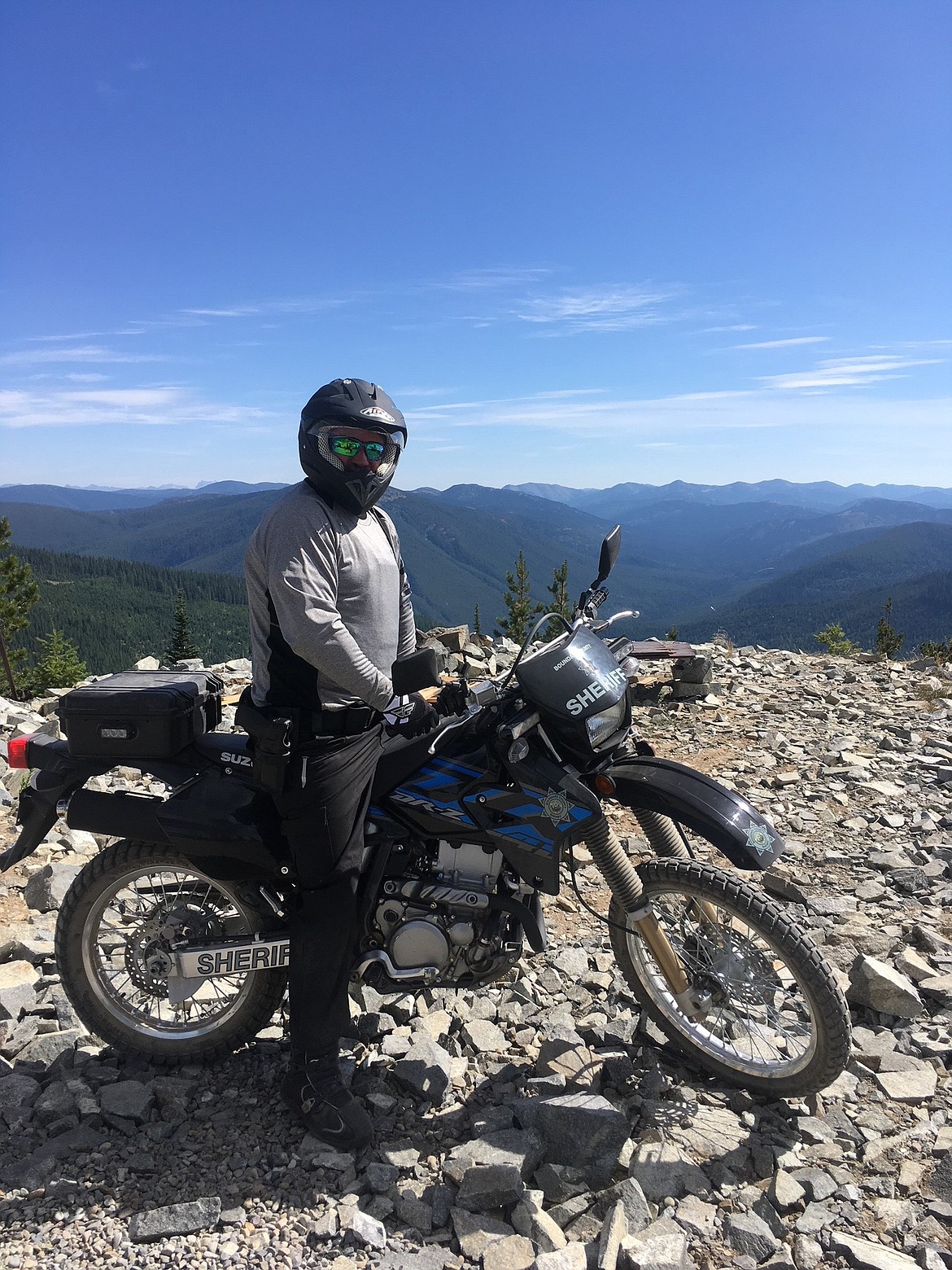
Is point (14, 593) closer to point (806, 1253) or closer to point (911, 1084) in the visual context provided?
point (911, 1084)

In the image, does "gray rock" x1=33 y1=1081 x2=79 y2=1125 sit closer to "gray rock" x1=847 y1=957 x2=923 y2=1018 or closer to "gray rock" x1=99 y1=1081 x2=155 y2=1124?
"gray rock" x1=99 y1=1081 x2=155 y2=1124

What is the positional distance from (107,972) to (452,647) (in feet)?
32.0

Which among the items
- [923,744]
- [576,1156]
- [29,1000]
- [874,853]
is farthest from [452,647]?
[576,1156]

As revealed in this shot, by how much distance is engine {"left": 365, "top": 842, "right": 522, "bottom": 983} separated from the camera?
373 centimetres

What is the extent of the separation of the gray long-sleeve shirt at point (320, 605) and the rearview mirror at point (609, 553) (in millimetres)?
975

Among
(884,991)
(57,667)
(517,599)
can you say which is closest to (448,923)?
(884,991)

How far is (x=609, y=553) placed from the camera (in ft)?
11.3

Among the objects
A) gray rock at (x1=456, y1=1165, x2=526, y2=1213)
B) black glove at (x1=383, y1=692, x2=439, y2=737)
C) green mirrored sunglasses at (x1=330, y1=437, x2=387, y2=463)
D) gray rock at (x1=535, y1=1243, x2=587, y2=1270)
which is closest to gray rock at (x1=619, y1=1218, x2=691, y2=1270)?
gray rock at (x1=535, y1=1243, x2=587, y2=1270)

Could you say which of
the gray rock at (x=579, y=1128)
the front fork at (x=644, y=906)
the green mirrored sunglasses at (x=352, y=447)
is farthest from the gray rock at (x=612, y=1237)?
the green mirrored sunglasses at (x=352, y=447)

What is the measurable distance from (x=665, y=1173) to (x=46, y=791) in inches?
133

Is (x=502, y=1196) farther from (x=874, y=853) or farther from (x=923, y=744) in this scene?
(x=923, y=744)

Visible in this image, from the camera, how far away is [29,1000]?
4.37 meters

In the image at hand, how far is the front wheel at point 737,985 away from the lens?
3439 millimetres

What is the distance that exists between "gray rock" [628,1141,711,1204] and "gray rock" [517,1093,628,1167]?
11cm
